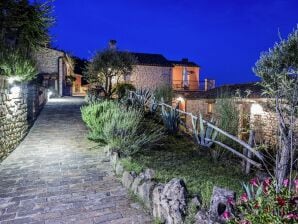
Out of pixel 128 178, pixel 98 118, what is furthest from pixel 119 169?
pixel 98 118

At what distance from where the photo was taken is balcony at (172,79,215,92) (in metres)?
27.8

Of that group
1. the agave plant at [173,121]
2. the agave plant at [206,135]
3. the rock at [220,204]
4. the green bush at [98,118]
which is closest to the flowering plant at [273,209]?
the rock at [220,204]

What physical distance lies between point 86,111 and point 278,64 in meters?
5.78

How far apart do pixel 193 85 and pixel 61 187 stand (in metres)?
26.2

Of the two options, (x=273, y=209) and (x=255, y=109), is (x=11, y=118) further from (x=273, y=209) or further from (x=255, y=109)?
(x=255, y=109)

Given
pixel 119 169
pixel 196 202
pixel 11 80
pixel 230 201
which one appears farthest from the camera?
pixel 11 80

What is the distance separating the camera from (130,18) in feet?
468

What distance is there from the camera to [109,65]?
2114cm

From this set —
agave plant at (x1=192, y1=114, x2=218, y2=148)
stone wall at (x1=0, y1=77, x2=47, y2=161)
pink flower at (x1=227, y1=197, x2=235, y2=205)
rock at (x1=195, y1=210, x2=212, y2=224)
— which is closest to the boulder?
rock at (x1=195, y1=210, x2=212, y2=224)

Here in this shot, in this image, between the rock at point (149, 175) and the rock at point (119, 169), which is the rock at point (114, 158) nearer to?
the rock at point (119, 169)

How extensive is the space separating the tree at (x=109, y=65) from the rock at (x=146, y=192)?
17.0 m

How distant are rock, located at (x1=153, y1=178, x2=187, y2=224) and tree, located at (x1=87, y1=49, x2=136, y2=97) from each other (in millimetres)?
17707

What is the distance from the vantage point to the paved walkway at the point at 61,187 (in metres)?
3.75

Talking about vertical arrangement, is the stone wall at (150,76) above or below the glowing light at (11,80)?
above
